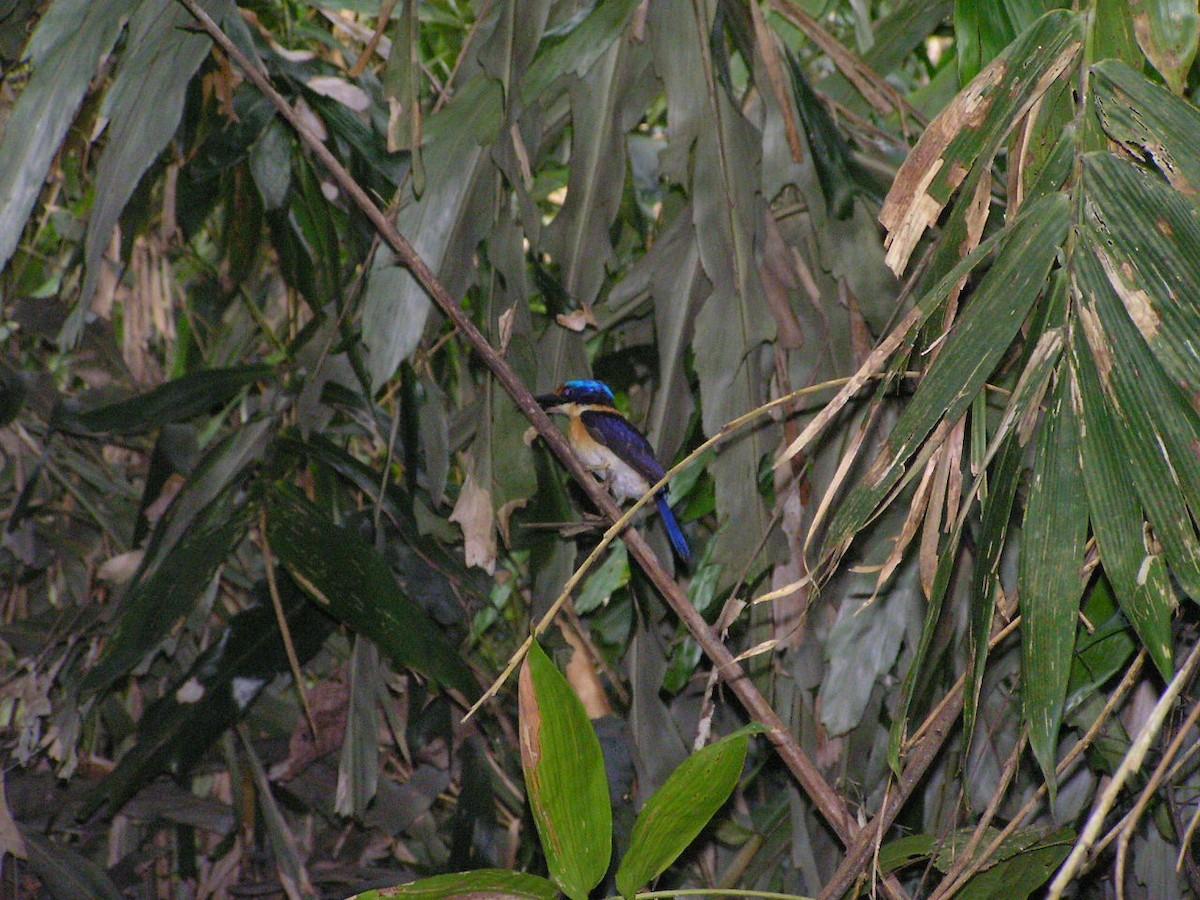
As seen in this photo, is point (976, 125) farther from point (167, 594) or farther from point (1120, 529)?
point (167, 594)

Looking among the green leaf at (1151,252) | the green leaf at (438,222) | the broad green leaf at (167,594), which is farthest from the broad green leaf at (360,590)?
the green leaf at (1151,252)

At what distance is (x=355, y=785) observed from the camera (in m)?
2.86

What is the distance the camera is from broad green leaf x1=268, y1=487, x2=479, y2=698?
2.62 metres

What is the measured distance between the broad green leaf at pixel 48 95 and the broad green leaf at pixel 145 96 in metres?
0.06

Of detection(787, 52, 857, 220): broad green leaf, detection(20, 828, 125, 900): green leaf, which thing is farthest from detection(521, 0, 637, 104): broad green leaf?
Answer: detection(20, 828, 125, 900): green leaf

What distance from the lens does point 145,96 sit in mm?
2371

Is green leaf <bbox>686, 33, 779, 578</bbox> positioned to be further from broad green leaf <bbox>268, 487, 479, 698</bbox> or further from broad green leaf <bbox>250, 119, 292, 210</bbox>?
broad green leaf <bbox>250, 119, 292, 210</bbox>

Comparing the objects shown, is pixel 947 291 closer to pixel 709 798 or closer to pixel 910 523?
pixel 910 523

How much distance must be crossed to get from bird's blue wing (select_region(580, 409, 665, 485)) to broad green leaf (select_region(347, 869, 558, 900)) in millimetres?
2245

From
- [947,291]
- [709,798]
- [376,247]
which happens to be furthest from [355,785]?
[947,291]

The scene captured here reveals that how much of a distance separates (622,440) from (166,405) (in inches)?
55.7

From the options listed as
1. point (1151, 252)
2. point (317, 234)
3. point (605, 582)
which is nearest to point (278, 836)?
point (605, 582)

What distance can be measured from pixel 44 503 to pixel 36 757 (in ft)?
2.82

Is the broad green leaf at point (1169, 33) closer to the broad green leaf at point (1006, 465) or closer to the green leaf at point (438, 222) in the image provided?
the broad green leaf at point (1006, 465)
